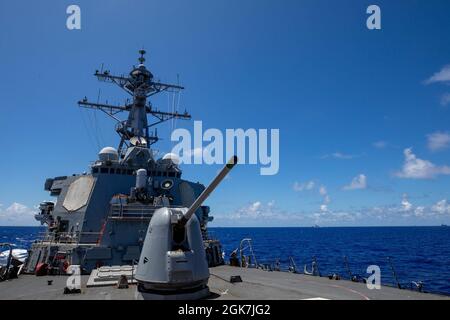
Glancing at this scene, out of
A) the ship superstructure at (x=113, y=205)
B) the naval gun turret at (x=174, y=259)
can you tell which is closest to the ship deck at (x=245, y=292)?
the naval gun turret at (x=174, y=259)

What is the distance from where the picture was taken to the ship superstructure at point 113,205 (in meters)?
12.1

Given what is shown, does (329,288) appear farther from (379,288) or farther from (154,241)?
(154,241)

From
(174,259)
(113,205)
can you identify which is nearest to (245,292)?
(174,259)

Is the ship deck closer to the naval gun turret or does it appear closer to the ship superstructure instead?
the naval gun turret

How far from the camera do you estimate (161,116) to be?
22672 millimetres

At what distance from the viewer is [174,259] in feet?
19.8

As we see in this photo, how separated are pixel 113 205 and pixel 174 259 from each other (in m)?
7.85

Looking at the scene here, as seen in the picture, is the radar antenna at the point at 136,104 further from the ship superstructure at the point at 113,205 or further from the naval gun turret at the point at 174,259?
the naval gun turret at the point at 174,259

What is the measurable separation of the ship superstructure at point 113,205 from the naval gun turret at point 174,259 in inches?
239

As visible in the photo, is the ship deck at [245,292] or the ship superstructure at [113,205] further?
the ship superstructure at [113,205]

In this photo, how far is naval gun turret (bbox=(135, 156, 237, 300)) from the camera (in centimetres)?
601

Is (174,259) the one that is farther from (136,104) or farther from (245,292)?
(136,104)
